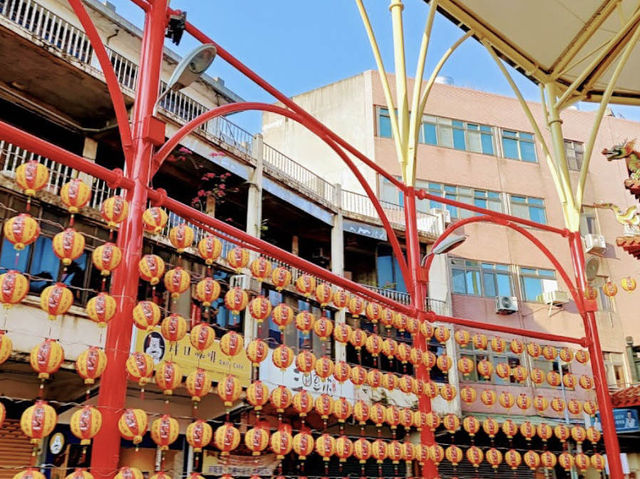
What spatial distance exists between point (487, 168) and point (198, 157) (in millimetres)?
13130

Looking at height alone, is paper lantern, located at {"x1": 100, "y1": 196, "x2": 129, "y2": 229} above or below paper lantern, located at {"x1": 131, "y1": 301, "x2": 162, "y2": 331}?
above

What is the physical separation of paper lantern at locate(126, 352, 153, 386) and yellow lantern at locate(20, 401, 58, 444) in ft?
2.46

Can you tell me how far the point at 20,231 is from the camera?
194 inches

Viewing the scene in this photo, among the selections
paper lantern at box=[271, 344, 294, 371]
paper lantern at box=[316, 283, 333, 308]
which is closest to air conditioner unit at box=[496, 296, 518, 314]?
paper lantern at box=[316, 283, 333, 308]

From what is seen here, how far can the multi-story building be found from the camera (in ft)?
67.4

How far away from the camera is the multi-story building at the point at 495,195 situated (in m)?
20.5

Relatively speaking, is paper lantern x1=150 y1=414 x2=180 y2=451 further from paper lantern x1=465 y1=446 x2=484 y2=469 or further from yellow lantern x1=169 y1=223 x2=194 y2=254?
paper lantern x1=465 y1=446 x2=484 y2=469

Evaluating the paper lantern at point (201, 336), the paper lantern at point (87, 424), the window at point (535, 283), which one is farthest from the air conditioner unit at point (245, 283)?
the window at point (535, 283)

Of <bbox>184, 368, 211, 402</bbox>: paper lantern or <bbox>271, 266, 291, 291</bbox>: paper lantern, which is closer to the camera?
<bbox>184, 368, 211, 402</bbox>: paper lantern

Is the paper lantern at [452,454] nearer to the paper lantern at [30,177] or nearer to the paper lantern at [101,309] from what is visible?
the paper lantern at [101,309]

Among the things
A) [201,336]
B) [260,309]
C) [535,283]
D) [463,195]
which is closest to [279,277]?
[260,309]

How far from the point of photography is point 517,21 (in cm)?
1040

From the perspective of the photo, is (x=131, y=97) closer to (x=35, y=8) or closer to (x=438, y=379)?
(x=35, y=8)

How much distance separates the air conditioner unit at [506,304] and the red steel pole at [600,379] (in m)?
9.76
